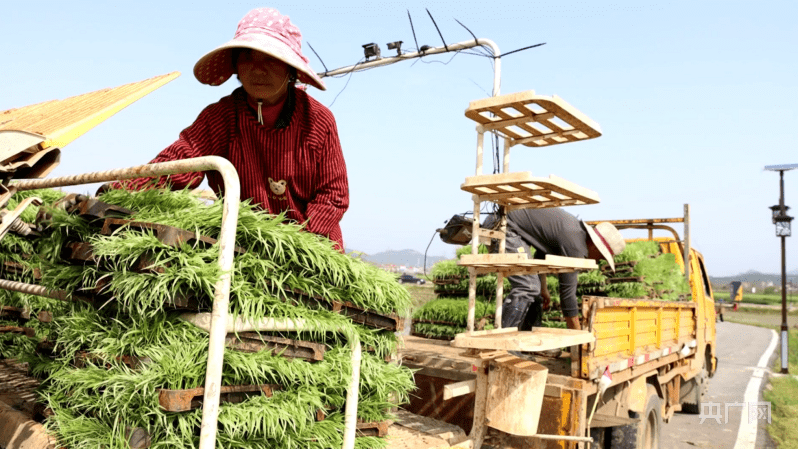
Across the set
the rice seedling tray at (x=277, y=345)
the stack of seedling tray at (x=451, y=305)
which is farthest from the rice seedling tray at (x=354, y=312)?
the stack of seedling tray at (x=451, y=305)

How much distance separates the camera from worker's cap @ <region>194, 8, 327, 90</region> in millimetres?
2213

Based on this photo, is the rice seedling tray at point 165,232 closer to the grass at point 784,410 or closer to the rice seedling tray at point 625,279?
the rice seedling tray at point 625,279

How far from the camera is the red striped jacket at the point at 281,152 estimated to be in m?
2.53

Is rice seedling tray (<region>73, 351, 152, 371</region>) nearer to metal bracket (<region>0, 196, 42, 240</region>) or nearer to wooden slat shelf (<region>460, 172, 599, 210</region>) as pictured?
metal bracket (<region>0, 196, 42, 240</region>)

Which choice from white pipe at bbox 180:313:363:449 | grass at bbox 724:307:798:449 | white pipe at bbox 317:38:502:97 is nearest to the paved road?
grass at bbox 724:307:798:449

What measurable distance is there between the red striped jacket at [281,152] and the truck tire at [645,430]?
9.77ft

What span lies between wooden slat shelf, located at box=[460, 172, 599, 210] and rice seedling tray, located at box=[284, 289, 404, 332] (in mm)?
1226

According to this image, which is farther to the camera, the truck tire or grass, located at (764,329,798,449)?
grass, located at (764,329,798,449)

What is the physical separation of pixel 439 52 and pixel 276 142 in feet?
22.9

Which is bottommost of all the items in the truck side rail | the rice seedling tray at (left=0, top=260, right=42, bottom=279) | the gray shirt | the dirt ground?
the dirt ground

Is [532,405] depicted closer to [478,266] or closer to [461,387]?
[461,387]

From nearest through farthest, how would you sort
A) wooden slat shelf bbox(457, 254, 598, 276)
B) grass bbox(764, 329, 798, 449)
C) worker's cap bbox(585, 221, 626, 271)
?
wooden slat shelf bbox(457, 254, 598, 276) → worker's cap bbox(585, 221, 626, 271) → grass bbox(764, 329, 798, 449)

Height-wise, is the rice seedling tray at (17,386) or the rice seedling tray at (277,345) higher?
the rice seedling tray at (277,345)

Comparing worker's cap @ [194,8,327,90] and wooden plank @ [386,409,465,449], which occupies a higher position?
worker's cap @ [194,8,327,90]
